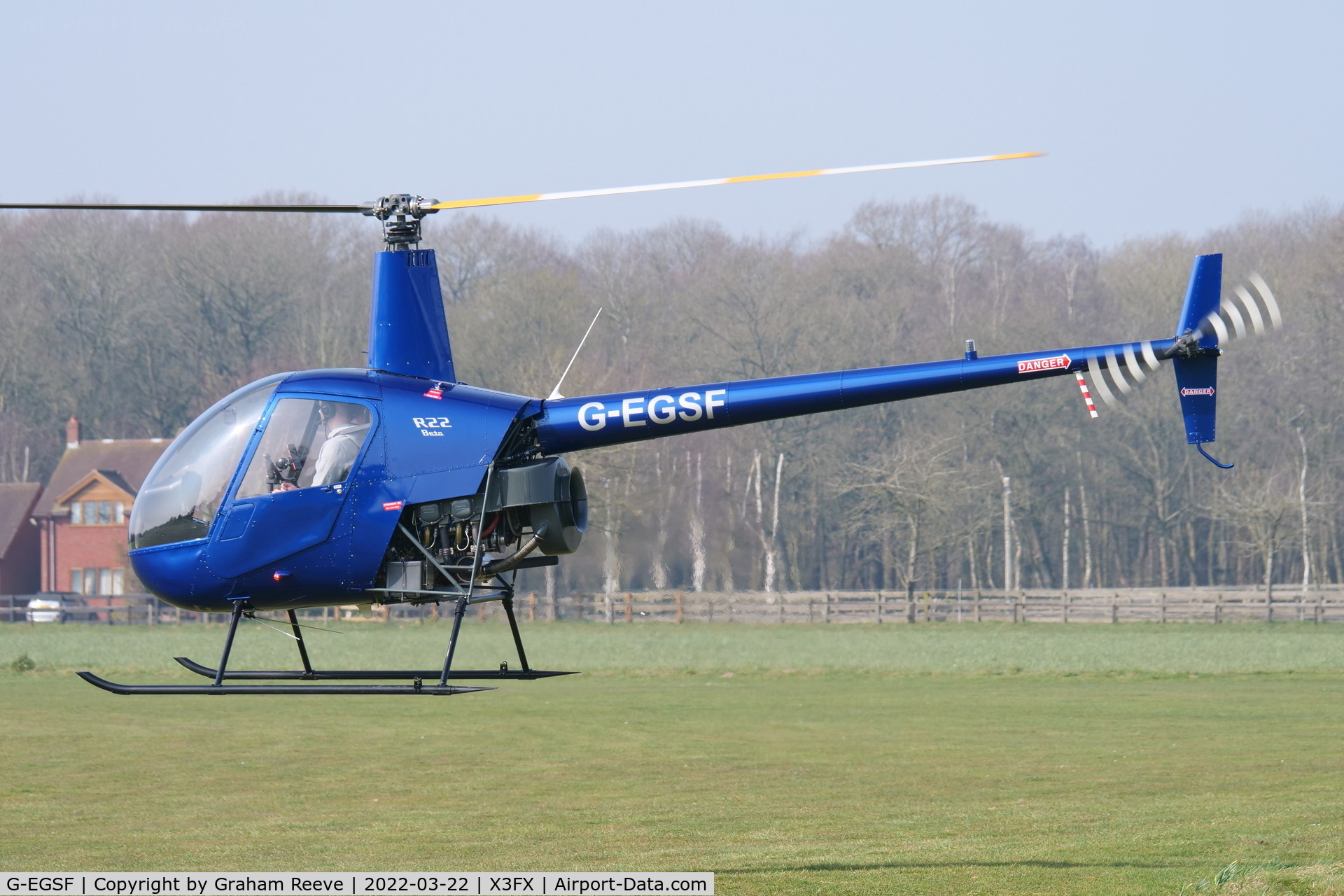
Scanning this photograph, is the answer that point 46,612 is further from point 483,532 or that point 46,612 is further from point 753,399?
point 753,399

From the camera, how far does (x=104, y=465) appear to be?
6656 centimetres

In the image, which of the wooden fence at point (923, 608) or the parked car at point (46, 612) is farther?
the parked car at point (46, 612)

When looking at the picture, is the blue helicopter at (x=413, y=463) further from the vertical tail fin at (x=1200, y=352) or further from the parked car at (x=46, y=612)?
the parked car at (x=46, y=612)

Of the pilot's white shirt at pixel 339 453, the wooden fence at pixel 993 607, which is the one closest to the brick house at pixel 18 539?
the wooden fence at pixel 993 607

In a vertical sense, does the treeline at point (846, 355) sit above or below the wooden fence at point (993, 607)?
above

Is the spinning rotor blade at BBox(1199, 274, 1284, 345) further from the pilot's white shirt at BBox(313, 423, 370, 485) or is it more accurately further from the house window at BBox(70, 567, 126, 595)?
the house window at BBox(70, 567, 126, 595)

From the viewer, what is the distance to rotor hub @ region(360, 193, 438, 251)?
1087 cm

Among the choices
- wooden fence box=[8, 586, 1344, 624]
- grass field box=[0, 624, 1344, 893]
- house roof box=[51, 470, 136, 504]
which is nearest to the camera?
grass field box=[0, 624, 1344, 893]

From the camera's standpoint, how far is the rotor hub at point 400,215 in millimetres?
10867

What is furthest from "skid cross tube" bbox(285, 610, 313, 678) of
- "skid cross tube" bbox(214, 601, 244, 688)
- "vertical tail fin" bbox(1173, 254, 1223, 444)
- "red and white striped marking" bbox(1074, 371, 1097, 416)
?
"vertical tail fin" bbox(1173, 254, 1223, 444)

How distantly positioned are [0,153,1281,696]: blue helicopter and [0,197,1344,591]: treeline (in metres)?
39.6

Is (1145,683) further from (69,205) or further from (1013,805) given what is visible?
(69,205)

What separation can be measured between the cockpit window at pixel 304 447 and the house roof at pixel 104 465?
56.0 m

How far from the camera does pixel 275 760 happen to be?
2108 cm
